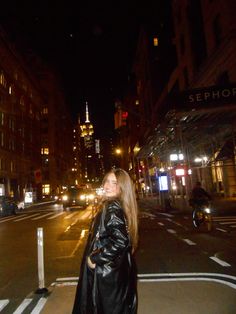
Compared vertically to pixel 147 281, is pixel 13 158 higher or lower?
higher

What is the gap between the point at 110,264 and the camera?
11.3 feet

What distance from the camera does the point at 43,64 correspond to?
4257 inches

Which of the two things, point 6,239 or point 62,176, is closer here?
point 6,239

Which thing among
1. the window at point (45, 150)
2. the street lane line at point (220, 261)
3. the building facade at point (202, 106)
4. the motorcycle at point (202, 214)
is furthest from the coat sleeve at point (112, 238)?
the window at point (45, 150)

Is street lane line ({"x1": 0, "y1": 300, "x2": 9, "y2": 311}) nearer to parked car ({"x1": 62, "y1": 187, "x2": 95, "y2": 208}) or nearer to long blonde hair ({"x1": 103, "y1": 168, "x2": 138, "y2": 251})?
long blonde hair ({"x1": 103, "y1": 168, "x2": 138, "y2": 251})

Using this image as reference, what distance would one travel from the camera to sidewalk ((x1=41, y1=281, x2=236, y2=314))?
5.11m

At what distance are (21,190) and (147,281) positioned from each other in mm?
60601

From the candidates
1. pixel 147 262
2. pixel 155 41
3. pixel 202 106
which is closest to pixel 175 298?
pixel 147 262

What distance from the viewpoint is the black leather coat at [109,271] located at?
3.42m

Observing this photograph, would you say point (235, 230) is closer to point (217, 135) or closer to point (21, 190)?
point (217, 135)

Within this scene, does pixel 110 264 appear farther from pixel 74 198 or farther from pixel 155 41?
pixel 155 41

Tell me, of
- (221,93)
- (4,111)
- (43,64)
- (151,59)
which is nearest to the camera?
(221,93)

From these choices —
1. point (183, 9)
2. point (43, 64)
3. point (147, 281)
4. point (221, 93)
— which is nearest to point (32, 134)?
point (43, 64)

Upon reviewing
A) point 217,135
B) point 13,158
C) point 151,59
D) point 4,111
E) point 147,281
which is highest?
point 151,59
